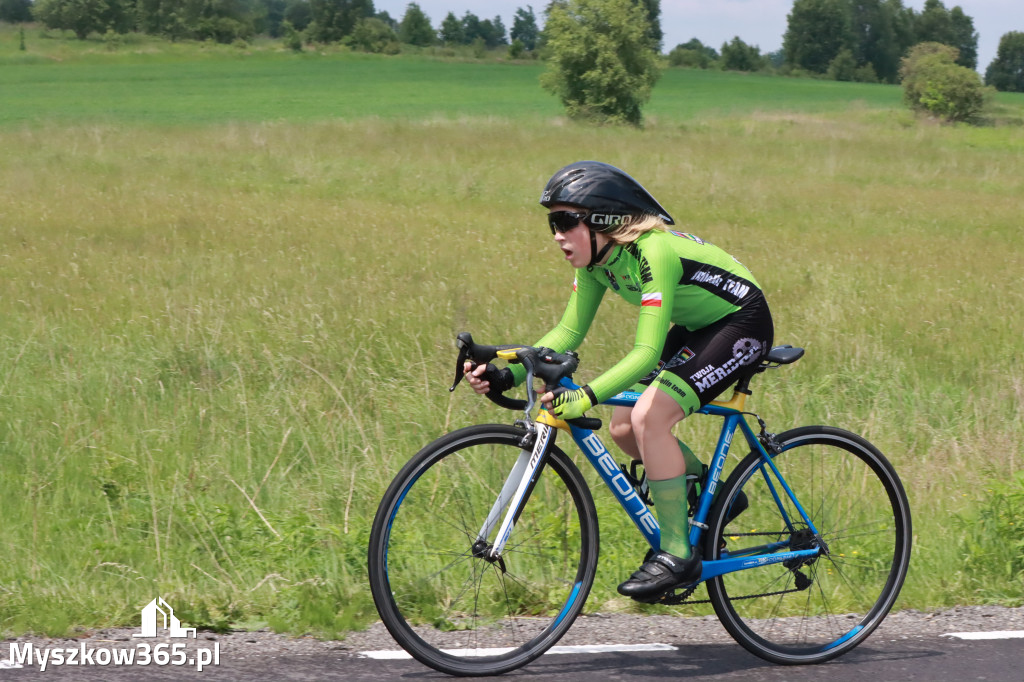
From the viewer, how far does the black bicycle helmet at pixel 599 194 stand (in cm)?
385

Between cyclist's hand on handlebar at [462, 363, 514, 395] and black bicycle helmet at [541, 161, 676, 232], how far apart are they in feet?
2.07

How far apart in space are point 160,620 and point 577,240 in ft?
7.34

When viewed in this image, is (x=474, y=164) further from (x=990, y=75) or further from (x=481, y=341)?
(x=990, y=75)

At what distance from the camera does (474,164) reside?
25781mm

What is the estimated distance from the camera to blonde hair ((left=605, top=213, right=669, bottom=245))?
3881 mm

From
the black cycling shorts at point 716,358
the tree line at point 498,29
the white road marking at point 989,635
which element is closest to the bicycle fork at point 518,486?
the black cycling shorts at point 716,358

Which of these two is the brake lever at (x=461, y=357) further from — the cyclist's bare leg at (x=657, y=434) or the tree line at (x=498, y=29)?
the tree line at (x=498, y=29)

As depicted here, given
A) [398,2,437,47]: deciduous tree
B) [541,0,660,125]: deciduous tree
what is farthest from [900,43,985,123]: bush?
[398,2,437,47]: deciduous tree

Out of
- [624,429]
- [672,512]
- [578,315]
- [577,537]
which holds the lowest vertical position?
[577,537]

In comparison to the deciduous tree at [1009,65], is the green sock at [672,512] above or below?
below

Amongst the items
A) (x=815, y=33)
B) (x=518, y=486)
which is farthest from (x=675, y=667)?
(x=815, y=33)

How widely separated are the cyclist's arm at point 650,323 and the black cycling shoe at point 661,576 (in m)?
0.68

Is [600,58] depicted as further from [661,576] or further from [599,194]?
[661,576]

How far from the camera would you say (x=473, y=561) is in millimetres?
4074
